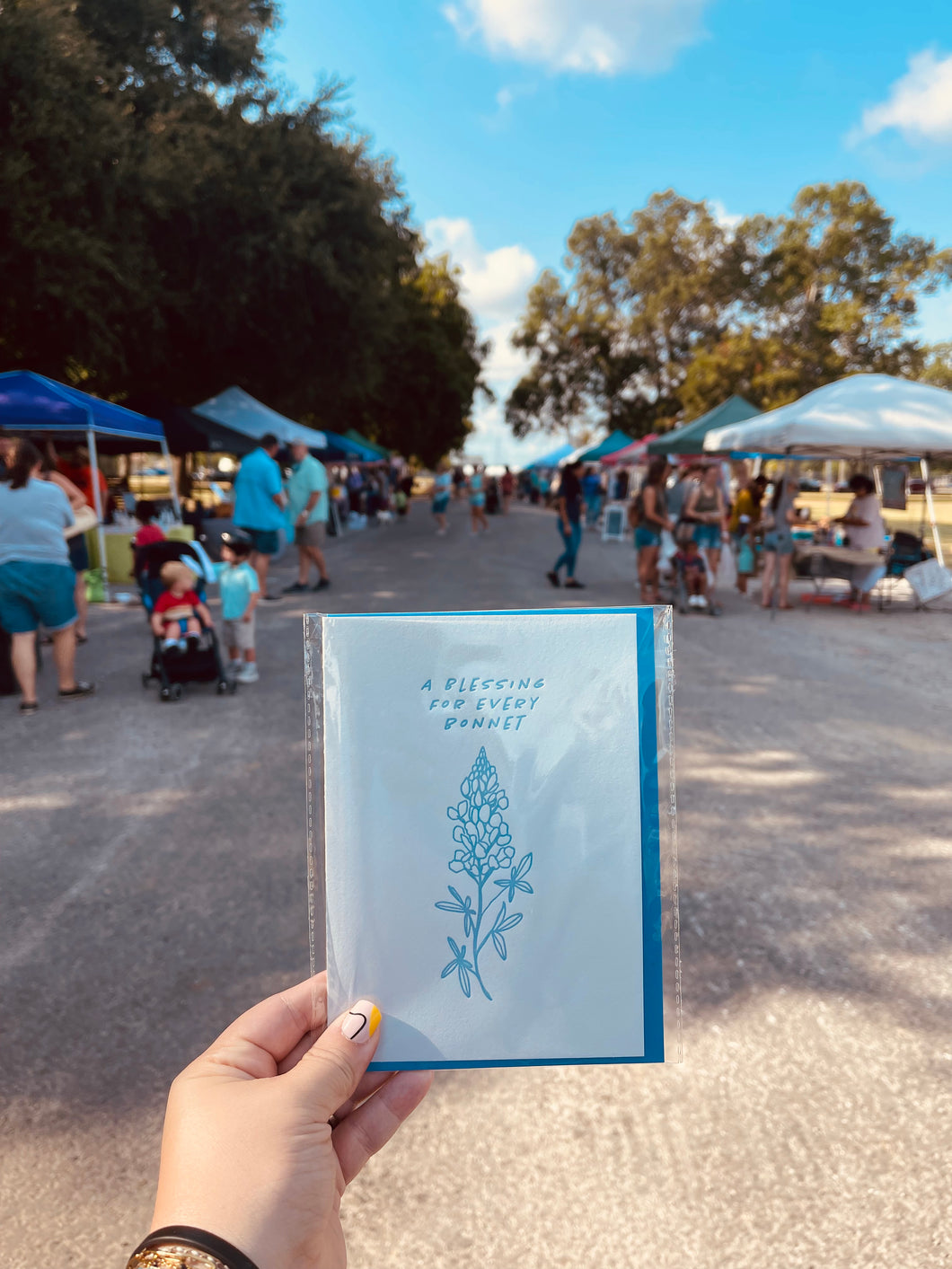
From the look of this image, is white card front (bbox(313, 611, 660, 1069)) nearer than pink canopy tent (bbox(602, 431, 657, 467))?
Yes

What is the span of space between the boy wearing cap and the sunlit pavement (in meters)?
1.24

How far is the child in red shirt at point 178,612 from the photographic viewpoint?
6.69 metres

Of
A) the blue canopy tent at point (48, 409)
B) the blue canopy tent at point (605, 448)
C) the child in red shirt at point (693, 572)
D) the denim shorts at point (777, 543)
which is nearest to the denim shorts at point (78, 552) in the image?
the blue canopy tent at point (48, 409)

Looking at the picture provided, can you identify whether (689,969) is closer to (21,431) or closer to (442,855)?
(442,855)

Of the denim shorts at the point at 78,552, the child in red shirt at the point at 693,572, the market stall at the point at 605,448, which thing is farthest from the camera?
the market stall at the point at 605,448

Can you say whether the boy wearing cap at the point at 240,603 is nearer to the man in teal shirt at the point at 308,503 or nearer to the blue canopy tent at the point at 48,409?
the blue canopy tent at the point at 48,409

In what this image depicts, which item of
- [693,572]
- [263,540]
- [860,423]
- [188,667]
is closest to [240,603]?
[188,667]

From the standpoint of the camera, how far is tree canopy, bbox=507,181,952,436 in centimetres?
3712

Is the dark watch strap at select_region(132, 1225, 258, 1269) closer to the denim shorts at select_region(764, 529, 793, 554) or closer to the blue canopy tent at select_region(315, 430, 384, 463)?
the denim shorts at select_region(764, 529, 793, 554)

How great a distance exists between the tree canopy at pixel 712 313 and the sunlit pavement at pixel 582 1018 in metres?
34.9

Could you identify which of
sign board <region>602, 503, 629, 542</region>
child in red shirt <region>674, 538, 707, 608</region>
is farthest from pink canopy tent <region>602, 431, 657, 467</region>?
child in red shirt <region>674, 538, 707, 608</region>

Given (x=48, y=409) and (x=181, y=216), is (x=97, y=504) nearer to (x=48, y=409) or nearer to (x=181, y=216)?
(x=48, y=409)

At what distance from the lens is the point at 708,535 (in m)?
10.9

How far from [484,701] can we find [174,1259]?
67cm
